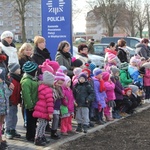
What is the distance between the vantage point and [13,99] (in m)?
5.93

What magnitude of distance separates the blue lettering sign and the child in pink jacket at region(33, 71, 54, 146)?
2.95m

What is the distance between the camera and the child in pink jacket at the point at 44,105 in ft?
17.9

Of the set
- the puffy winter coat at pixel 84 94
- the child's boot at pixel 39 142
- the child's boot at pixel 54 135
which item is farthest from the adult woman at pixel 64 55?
the child's boot at pixel 39 142

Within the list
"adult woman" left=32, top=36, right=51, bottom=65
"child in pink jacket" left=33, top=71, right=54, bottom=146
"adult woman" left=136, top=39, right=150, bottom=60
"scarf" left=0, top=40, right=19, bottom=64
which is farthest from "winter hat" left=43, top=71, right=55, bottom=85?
"adult woman" left=136, top=39, right=150, bottom=60

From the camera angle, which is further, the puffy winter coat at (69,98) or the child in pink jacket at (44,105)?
the puffy winter coat at (69,98)

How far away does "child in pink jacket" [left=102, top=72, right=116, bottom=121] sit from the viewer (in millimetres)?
7195

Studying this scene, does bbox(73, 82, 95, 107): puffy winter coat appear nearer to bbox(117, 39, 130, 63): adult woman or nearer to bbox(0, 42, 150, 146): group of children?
bbox(0, 42, 150, 146): group of children

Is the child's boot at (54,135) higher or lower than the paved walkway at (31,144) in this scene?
higher

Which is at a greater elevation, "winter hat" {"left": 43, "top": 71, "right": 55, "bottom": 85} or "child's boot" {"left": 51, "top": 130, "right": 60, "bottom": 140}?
"winter hat" {"left": 43, "top": 71, "right": 55, "bottom": 85}

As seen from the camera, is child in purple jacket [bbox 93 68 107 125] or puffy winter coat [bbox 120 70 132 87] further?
puffy winter coat [bbox 120 70 132 87]

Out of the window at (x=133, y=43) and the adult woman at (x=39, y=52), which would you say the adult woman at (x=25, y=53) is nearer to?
the adult woman at (x=39, y=52)

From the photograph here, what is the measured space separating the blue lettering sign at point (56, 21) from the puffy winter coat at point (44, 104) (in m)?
3.10

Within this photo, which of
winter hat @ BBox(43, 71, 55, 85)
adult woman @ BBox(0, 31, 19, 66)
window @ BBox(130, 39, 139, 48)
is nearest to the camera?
winter hat @ BBox(43, 71, 55, 85)

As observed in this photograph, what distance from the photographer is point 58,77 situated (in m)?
5.92
